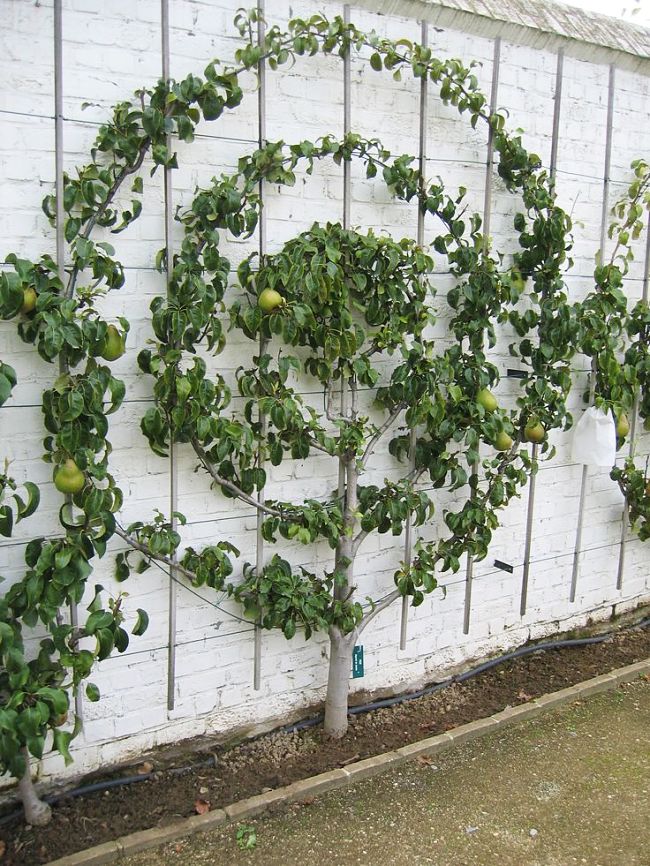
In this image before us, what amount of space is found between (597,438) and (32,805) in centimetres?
282

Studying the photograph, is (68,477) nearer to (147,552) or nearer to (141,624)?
(147,552)

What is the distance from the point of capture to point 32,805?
2.68 metres

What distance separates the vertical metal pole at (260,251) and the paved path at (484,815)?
22.6 inches

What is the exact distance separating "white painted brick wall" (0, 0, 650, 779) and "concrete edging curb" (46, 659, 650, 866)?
368mm

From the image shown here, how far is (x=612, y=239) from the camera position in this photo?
3.99m

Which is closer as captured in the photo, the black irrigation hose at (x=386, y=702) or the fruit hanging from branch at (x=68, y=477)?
the fruit hanging from branch at (x=68, y=477)

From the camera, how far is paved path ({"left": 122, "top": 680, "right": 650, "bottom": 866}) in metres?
2.68

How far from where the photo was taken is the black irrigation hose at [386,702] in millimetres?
2861

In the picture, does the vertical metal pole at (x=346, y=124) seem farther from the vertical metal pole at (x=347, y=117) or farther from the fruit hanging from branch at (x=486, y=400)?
the fruit hanging from branch at (x=486, y=400)

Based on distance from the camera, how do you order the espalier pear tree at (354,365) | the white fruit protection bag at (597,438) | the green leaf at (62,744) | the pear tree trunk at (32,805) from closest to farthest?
the green leaf at (62,744) → the pear tree trunk at (32,805) → the espalier pear tree at (354,365) → the white fruit protection bag at (597,438)

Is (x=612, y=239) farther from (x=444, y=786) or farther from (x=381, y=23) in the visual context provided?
(x=444, y=786)

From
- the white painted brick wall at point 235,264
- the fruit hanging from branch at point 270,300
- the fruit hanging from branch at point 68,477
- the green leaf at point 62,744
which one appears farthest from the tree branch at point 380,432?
the green leaf at point 62,744

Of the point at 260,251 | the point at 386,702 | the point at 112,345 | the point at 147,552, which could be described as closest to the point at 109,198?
the point at 112,345

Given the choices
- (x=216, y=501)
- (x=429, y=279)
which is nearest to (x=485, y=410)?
(x=429, y=279)
